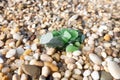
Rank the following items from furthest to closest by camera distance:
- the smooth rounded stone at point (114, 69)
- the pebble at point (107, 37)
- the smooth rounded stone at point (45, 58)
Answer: the pebble at point (107, 37), the smooth rounded stone at point (45, 58), the smooth rounded stone at point (114, 69)

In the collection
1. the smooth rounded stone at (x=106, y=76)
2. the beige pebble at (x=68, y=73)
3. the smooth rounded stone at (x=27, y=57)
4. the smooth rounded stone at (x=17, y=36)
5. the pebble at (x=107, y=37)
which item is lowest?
the smooth rounded stone at (x=106, y=76)

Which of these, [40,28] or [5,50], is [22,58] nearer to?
[5,50]

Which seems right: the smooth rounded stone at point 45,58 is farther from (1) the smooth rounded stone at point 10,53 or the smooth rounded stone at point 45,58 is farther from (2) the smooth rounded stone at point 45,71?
(1) the smooth rounded stone at point 10,53

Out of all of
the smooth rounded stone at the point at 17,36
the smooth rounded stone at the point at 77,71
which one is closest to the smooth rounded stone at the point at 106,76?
the smooth rounded stone at the point at 77,71

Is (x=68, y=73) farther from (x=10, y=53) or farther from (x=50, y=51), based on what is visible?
(x=10, y=53)

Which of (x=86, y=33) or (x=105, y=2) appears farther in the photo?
(x=105, y=2)

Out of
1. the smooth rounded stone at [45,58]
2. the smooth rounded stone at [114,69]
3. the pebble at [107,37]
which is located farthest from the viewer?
the pebble at [107,37]

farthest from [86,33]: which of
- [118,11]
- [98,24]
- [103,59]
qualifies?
[118,11]

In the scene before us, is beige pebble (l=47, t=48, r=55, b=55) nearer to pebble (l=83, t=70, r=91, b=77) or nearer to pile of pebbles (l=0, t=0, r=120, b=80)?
pile of pebbles (l=0, t=0, r=120, b=80)

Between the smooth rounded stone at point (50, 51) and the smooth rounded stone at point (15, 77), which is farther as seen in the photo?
the smooth rounded stone at point (50, 51)
